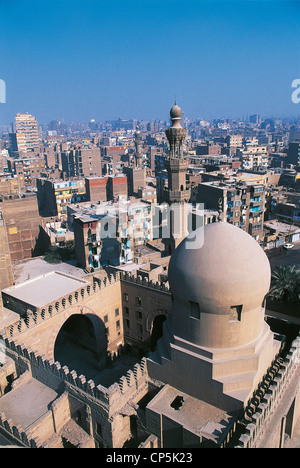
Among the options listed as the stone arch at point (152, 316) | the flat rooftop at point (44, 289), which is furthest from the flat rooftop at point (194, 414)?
the flat rooftop at point (44, 289)

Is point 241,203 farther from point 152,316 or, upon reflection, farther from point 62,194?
point 62,194

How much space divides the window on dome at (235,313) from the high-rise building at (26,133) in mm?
143582

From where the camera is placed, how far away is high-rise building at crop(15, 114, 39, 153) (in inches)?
5709

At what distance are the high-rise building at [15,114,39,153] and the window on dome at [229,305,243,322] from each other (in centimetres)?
14358

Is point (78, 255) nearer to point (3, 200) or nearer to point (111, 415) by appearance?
point (3, 200)

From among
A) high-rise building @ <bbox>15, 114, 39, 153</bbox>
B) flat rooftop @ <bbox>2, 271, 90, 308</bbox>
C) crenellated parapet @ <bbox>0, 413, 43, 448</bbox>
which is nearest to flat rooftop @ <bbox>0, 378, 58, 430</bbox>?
crenellated parapet @ <bbox>0, 413, 43, 448</bbox>

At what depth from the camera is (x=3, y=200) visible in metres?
43.3

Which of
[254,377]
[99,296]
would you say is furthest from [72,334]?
[254,377]

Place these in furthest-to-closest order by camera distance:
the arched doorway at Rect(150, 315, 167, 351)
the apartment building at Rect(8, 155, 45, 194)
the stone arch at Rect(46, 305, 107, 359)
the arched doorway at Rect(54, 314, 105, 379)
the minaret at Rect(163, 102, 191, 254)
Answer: the apartment building at Rect(8, 155, 45, 194), the minaret at Rect(163, 102, 191, 254), the arched doorway at Rect(54, 314, 105, 379), the arched doorway at Rect(150, 315, 167, 351), the stone arch at Rect(46, 305, 107, 359)

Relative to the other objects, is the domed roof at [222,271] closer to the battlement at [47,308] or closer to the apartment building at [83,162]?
the battlement at [47,308]

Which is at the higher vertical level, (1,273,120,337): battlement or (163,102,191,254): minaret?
(163,102,191,254): minaret

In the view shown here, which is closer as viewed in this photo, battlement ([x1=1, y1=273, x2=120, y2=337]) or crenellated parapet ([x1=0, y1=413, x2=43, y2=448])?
crenellated parapet ([x1=0, y1=413, x2=43, y2=448])

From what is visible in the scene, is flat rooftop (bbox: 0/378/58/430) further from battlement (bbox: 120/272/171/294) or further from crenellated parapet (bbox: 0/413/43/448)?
battlement (bbox: 120/272/171/294)

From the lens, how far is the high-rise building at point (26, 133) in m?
145
